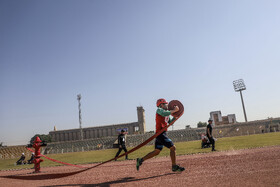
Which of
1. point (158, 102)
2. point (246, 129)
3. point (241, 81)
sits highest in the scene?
point (241, 81)

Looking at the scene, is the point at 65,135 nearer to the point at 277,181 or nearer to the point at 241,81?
the point at 241,81

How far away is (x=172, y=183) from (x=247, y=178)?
4.97 ft

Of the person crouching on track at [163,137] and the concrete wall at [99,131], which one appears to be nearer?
the person crouching on track at [163,137]

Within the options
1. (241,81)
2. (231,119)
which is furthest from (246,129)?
(241,81)

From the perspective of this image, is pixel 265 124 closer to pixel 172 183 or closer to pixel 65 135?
pixel 172 183

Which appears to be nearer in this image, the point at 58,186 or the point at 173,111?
the point at 58,186

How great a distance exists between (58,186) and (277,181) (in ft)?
15.6

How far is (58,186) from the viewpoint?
5059 mm

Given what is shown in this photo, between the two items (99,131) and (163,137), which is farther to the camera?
(99,131)

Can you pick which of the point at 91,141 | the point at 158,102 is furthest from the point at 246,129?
the point at 158,102

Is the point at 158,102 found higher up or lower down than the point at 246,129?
higher up

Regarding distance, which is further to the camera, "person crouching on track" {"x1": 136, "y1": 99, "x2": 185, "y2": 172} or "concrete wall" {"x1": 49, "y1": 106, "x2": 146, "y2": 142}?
"concrete wall" {"x1": 49, "y1": 106, "x2": 146, "y2": 142}

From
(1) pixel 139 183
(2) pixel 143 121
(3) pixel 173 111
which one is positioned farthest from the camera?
(2) pixel 143 121

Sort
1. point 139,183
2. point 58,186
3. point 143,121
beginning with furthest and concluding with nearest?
point 143,121 → point 58,186 → point 139,183
